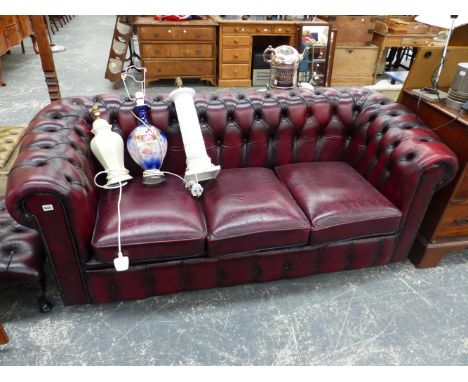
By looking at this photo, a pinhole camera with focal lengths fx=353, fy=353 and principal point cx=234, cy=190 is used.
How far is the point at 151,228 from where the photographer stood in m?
1.43

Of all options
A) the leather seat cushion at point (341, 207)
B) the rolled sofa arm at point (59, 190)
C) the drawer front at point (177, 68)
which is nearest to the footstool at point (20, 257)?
the rolled sofa arm at point (59, 190)

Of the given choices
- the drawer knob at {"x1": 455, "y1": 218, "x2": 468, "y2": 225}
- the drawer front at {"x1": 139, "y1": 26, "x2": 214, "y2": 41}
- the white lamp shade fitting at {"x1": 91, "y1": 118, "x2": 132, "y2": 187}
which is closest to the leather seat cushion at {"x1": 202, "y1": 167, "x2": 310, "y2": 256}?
the white lamp shade fitting at {"x1": 91, "y1": 118, "x2": 132, "y2": 187}

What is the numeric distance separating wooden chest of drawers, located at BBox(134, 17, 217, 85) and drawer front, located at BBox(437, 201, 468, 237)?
11.1 ft

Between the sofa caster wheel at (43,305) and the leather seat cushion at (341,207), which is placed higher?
the leather seat cushion at (341,207)

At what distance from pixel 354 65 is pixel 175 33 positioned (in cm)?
231

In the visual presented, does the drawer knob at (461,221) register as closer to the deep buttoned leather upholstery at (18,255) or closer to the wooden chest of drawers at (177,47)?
the deep buttoned leather upholstery at (18,255)

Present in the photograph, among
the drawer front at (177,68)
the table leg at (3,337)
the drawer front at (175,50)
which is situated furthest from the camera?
the drawer front at (177,68)

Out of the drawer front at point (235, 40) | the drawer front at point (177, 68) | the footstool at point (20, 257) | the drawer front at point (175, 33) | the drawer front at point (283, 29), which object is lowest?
the footstool at point (20, 257)

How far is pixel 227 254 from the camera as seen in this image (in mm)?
1545

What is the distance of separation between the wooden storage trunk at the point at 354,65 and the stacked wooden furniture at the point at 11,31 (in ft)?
13.7

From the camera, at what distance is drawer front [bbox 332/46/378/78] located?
4.50 metres

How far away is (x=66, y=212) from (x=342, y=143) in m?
1.48

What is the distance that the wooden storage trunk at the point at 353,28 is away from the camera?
4.34 metres
